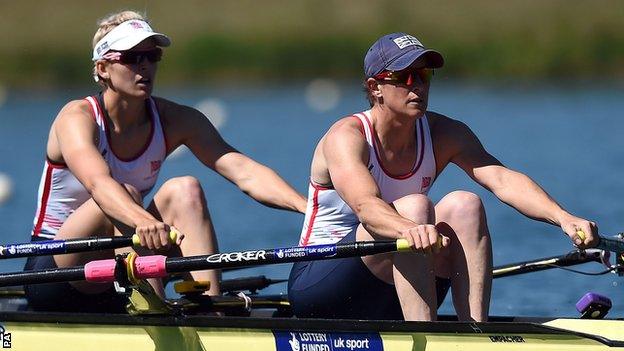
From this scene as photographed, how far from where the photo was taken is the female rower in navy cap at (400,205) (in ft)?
19.4

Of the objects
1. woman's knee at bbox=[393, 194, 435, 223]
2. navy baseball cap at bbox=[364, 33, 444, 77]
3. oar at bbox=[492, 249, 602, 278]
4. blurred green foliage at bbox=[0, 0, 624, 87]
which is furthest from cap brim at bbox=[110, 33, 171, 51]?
blurred green foliage at bbox=[0, 0, 624, 87]

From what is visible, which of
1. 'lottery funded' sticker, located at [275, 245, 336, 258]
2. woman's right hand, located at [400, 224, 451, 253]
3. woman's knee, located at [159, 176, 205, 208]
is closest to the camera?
woman's right hand, located at [400, 224, 451, 253]

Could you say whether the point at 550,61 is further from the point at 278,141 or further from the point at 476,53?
the point at 278,141

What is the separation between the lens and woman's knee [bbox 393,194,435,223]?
5.90 metres

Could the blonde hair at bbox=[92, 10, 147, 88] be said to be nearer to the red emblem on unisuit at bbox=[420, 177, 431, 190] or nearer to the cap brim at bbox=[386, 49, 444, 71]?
the cap brim at bbox=[386, 49, 444, 71]

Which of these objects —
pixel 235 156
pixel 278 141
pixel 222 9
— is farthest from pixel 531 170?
pixel 222 9

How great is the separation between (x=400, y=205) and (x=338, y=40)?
30.2 meters

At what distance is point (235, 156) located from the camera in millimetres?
7324

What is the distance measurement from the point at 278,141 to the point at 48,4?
2468 cm

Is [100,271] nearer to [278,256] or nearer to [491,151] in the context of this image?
[278,256]

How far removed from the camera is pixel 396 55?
6211 mm

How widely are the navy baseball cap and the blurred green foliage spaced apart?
26.0 metres

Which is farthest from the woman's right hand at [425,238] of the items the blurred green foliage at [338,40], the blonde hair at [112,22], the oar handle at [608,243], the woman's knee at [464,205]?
the blurred green foliage at [338,40]

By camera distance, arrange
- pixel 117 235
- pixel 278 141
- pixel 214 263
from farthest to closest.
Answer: pixel 278 141 → pixel 117 235 → pixel 214 263
